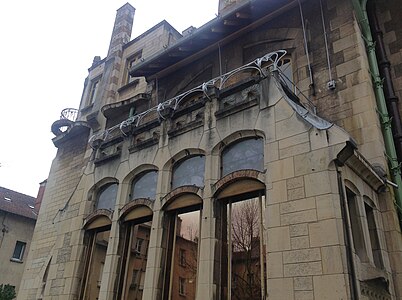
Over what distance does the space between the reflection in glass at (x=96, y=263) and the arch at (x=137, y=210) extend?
3.55ft

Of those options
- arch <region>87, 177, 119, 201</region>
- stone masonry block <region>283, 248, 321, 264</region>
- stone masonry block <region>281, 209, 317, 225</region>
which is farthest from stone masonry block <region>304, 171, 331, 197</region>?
arch <region>87, 177, 119, 201</region>

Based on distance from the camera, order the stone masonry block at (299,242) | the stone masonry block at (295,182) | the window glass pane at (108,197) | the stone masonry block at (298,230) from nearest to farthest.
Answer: the stone masonry block at (299,242), the stone masonry block at (298,230), the stone masonry block at (295,182), the window glass pane at (108,197)

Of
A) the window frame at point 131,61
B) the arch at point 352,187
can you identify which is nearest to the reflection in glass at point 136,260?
the arch at point 352,187

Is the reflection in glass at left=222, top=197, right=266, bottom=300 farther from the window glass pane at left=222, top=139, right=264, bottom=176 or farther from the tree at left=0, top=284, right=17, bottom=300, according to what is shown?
the tree at left=0, top=284, right=17, bottom=300

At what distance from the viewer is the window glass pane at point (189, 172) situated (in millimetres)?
9234

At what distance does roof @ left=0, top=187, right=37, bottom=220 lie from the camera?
1204 inches

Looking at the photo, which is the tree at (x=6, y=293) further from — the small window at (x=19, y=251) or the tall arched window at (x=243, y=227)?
the tall arched window at (x=243, y=227)

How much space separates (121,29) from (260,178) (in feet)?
54.6

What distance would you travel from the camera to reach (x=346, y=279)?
5.82 metres

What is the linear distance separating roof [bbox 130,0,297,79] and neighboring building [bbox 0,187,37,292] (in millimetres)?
20640

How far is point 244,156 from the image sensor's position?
8.55 m

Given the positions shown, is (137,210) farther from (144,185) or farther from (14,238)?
(14,238)

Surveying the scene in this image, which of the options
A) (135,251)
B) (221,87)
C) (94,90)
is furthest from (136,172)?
(94,90)

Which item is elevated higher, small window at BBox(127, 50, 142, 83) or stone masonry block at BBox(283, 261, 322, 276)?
small window at BBox(127, 50, 142, 83)
